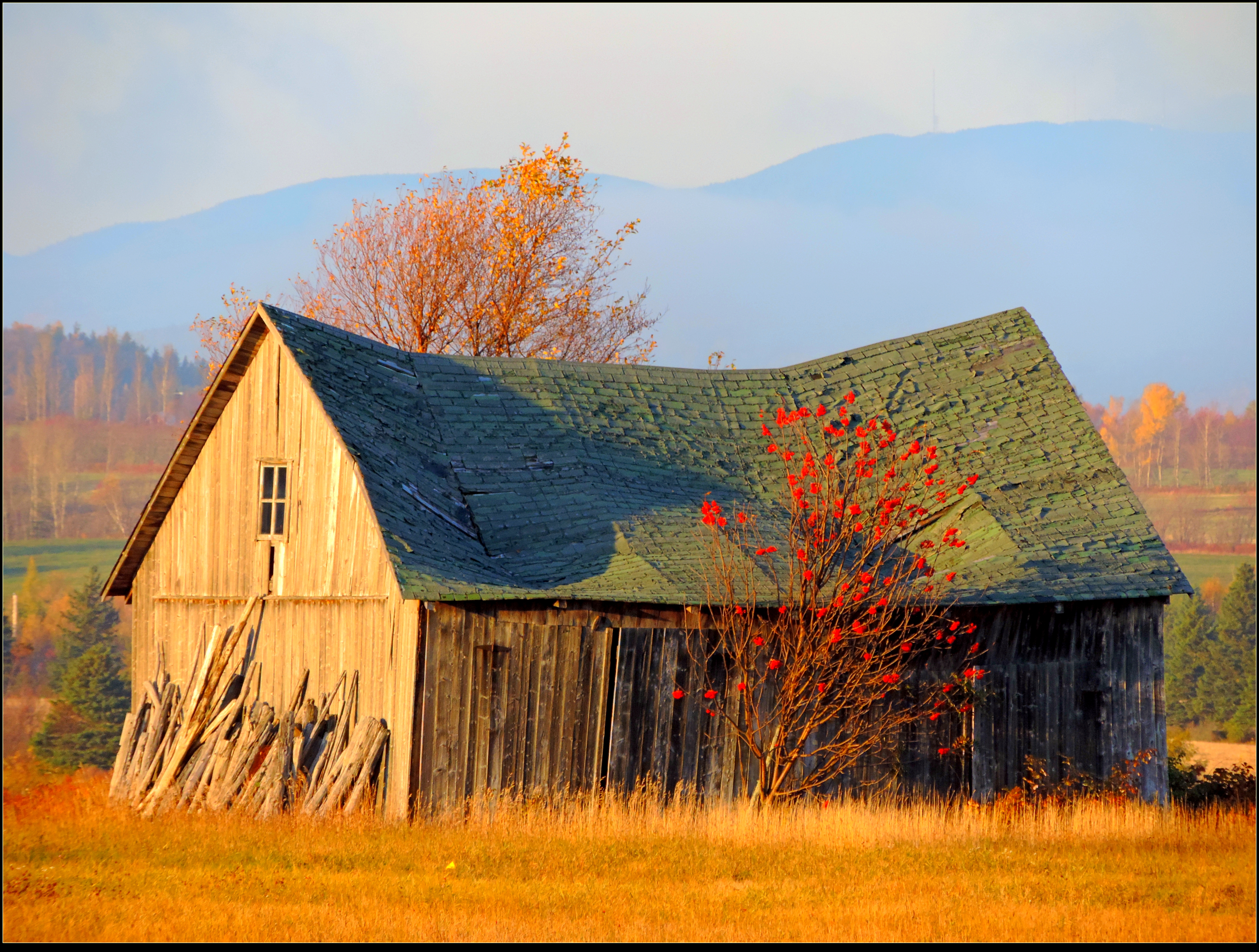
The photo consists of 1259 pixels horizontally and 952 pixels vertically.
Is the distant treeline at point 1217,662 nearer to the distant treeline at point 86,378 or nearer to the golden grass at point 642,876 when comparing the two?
the golden grass at point 642,876

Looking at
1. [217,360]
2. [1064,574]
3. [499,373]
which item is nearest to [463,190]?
[217,360]

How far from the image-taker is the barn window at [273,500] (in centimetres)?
1959

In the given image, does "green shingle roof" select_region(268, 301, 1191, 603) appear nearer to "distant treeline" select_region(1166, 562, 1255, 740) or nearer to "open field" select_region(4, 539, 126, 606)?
"distant treeline" select_region(1166, 562, 1255, 740)

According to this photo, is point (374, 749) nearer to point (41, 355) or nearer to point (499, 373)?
point (499, 373)

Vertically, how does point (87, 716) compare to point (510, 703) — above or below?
below

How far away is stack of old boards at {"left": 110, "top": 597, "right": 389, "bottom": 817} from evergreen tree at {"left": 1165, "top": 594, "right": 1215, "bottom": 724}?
54.8m

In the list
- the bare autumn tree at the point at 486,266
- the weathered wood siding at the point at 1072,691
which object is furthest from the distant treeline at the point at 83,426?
the weathered wood siding at the point at 1072,691

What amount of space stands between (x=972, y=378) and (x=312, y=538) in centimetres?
1271

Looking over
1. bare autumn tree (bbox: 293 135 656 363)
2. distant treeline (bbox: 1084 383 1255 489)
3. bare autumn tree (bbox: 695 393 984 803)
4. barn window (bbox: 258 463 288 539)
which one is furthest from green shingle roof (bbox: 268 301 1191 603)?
distant treeline (bbox: 1084 383 1255 489)

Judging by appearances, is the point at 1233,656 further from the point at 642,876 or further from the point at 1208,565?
the point at 642,876

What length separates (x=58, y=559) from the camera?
10725 centimetres

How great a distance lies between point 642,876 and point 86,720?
49.0 meters

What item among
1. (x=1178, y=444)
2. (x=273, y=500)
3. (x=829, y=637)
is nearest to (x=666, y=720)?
(x=829, y=637)

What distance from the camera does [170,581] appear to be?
20969 mm
